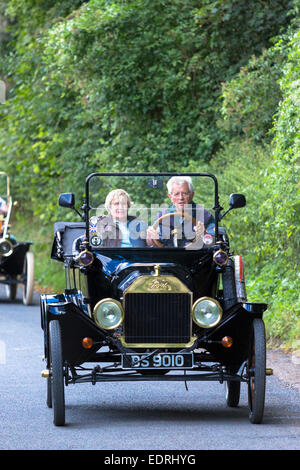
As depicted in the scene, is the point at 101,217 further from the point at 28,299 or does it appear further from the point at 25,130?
the point at 25,130

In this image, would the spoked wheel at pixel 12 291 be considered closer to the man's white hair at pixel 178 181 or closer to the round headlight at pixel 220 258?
the man's white hair at pixel 178 181

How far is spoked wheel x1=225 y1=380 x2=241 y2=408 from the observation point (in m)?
8.31

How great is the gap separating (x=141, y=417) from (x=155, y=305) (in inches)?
34.1

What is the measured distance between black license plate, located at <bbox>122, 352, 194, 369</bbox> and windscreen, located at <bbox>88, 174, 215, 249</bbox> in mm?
1011

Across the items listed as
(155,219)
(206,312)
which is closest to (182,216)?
(155,219)

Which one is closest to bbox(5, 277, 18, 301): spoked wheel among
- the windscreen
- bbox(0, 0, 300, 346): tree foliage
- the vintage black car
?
the vintage black car

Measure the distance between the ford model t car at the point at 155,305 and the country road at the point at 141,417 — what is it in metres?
0.24

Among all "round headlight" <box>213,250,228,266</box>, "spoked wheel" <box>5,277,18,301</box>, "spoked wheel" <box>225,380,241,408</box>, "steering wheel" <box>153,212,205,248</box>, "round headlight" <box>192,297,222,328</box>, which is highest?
"steering wheel" <box>153,212,205,248</box>

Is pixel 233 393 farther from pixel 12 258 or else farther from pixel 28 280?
pixel 12 258

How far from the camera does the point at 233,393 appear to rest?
8367 millimetres

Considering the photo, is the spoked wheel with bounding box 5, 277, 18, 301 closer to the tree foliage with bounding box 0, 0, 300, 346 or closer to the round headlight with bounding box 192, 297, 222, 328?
the tree foliage with bounding box 0, 0, 300, 346

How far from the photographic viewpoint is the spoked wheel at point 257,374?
7.44 metres
